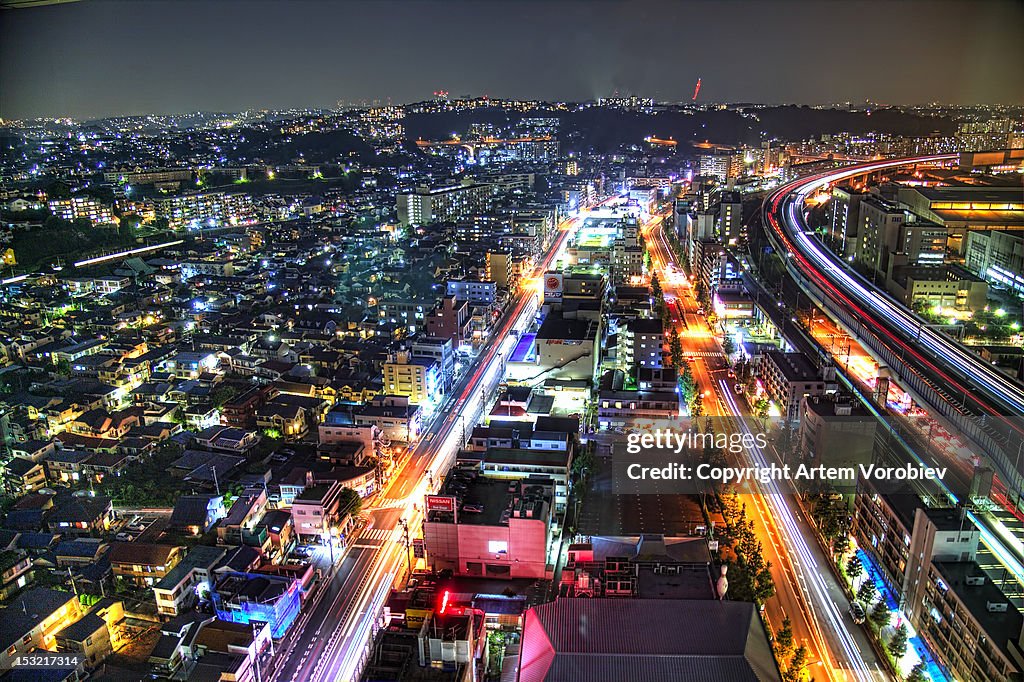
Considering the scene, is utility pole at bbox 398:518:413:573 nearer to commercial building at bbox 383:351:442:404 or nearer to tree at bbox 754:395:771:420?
commercial building at bbox 383:351:442:404

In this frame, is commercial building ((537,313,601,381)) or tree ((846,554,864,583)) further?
commercial building ((537,313,601,381))

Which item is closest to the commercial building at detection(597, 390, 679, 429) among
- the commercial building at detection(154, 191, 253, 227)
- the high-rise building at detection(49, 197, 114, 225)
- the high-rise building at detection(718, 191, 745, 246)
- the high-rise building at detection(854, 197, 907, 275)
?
the high-rise building at detection(854, 197, 907, 275)

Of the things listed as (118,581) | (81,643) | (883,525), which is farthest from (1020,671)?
(118,581)

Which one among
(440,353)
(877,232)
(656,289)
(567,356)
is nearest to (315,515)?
(440,353)

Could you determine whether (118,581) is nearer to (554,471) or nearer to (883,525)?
(554,471)

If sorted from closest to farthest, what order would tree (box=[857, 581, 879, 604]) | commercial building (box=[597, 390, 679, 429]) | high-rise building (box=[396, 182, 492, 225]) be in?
tree (box=[857, 581, 879, 604]) → commercial building (box=[597, 390, 679, 429]) → high-rise building (box=[396, 182, 492, 225])

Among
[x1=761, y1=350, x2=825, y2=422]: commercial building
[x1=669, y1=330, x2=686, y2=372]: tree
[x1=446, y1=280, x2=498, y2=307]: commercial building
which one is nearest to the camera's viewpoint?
[x1=761, y1=350, x2=825, y2=422]: commercial building
